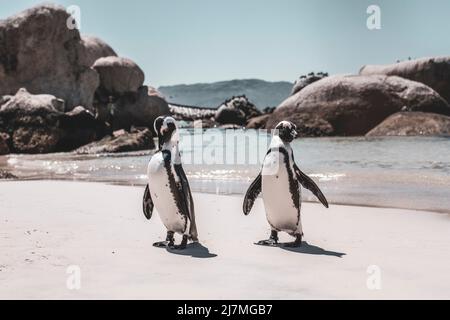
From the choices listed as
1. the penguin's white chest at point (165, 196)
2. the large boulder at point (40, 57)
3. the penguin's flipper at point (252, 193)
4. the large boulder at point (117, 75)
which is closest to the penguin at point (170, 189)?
the penguin's white chest at point (165, 196)

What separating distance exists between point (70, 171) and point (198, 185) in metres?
4.04

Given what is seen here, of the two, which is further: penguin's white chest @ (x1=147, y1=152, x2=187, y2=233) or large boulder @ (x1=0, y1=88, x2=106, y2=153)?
large boulder @ (x1=0, y1=88, x2=106, y2=153)

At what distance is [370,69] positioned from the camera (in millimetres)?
31016

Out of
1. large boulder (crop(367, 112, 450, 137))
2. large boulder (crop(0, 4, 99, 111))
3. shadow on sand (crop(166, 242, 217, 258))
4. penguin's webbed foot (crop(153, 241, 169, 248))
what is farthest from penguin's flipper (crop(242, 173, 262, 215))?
large boulder (crop(0, 4, 99, 111))

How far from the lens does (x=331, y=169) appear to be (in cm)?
1227

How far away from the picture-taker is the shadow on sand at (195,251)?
15.1ft

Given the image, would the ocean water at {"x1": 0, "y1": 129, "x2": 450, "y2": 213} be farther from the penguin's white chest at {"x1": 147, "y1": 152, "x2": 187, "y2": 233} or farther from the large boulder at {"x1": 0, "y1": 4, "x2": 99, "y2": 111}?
the large boulder at {"x1": 0, "y1": 4, "x2": 99, "y2": 111}

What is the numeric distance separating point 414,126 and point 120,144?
10534 mm

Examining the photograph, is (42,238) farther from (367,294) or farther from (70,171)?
(70,171)

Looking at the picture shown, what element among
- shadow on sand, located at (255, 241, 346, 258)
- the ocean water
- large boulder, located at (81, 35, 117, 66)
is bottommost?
the ocean water

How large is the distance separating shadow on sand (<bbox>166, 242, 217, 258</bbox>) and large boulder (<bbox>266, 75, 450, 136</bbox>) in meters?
19.1

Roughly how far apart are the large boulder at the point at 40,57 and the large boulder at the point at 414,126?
11228mm

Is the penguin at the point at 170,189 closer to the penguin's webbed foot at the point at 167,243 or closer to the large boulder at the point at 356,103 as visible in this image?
the penguin's webbed foot at the point at 167,243

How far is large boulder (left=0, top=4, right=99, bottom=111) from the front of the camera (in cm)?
2306
